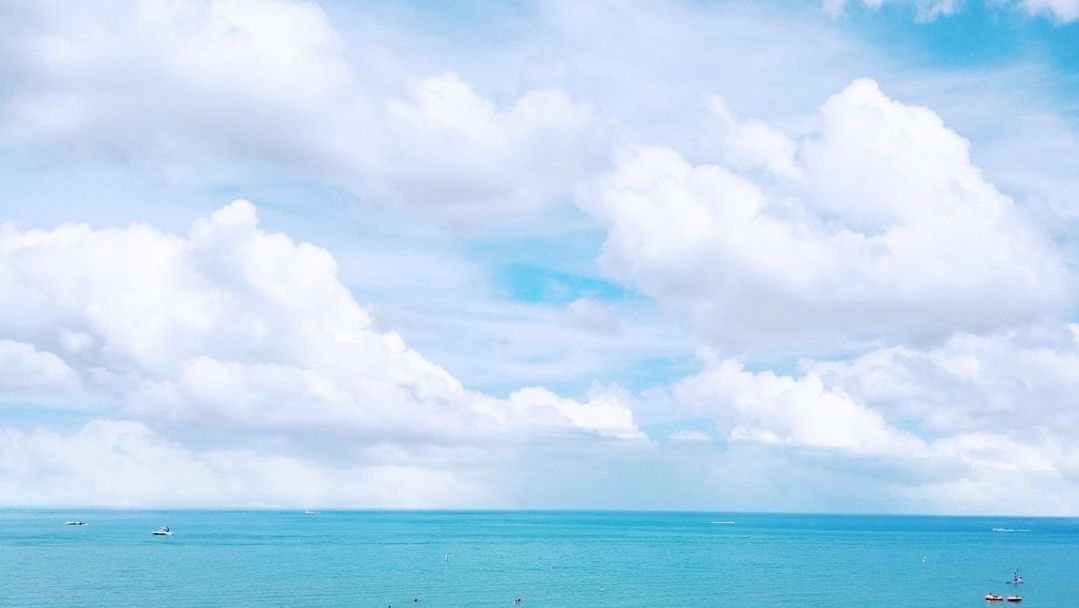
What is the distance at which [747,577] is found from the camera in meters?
164

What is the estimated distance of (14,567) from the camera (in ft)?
534

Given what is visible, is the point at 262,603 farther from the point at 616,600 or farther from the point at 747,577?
the point at 747,577

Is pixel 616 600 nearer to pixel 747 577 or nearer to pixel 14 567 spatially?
pixel 747 577

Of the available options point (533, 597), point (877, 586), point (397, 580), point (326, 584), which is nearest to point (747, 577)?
point (877, 586)

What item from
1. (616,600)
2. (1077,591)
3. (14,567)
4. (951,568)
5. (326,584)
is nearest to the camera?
(616,600)

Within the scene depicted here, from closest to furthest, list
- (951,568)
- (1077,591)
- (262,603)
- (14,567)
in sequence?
(262,603)
(1077,591)
(14,567)
(951,568)

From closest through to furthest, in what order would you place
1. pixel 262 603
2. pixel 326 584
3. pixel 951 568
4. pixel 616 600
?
1. pixel 262 603
2. pixel 616 600
3. pixel 326 584
4. pixel 951 568

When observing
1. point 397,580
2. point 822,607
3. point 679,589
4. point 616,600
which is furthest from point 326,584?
point 822,607

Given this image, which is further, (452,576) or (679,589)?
(452,576)

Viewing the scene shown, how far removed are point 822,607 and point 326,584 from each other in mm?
72296

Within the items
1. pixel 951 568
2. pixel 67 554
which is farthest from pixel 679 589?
pixel 67 554

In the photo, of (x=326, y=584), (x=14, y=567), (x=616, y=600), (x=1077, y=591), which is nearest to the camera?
(x=616, y=600)

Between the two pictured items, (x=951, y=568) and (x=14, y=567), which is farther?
(x=951, y=568)

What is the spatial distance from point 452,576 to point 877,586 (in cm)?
6973
